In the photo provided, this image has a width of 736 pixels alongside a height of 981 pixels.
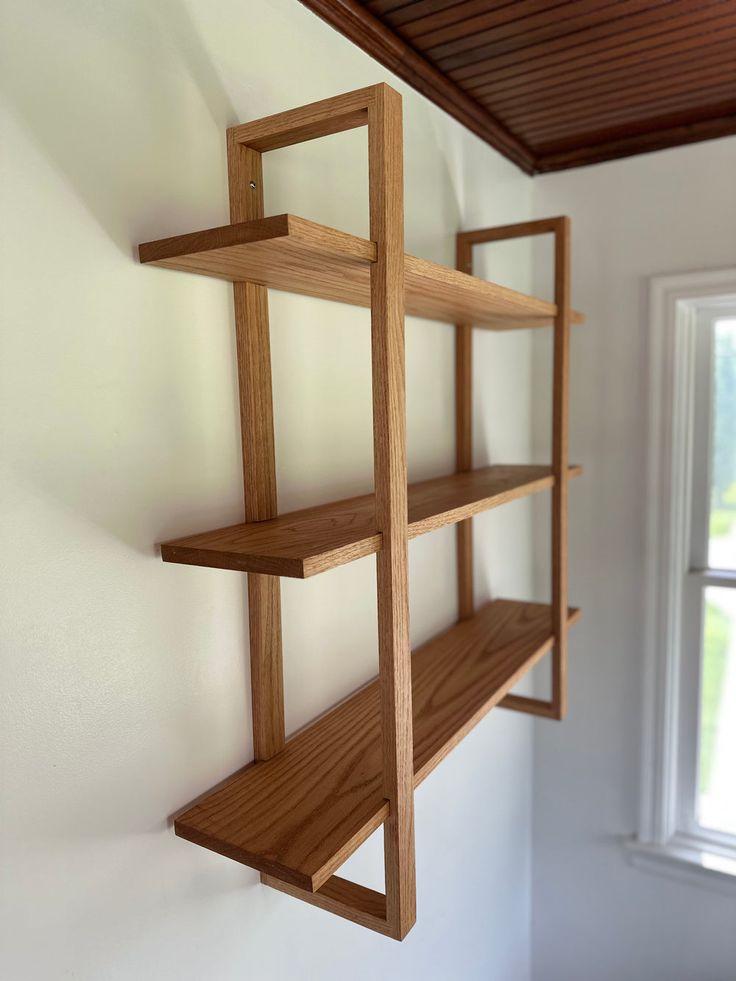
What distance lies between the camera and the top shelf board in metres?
0.74

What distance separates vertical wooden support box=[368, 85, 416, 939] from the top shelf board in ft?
0.14

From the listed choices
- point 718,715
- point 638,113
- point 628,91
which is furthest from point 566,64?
point 718,715

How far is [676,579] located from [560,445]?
1.98 ft

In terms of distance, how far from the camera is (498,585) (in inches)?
74.7

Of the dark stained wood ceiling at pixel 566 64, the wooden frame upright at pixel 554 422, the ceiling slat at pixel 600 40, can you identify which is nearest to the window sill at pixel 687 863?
the wooden frame upright at pixel 554 422

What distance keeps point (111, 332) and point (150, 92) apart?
0.29 metres

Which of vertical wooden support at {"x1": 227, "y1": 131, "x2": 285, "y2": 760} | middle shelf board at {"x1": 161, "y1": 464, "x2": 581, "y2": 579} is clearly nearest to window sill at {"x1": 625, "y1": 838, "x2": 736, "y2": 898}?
middle shelf board at {"x1": 161, "y1": 464, "x2": 581, "y2": 579}

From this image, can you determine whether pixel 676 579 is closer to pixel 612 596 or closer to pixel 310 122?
pixel 612 596

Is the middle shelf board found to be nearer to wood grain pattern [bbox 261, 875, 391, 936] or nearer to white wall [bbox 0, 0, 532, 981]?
white wall [bbox 0, 0, 532, 981]

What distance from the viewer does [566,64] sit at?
1389mm

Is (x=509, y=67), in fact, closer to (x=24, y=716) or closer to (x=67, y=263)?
(x=67, y=263)

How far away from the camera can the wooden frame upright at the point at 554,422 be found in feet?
5.06

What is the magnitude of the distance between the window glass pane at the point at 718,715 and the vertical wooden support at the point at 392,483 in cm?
134

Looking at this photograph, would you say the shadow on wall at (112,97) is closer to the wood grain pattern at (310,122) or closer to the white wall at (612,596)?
the wood grain pattern at (310,122)
